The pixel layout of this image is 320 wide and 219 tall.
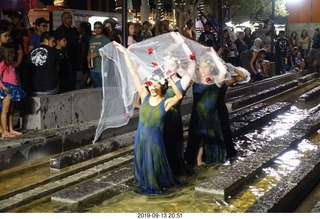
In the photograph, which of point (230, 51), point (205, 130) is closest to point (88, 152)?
point (205, 130)

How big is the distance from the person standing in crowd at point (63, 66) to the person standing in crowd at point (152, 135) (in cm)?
398

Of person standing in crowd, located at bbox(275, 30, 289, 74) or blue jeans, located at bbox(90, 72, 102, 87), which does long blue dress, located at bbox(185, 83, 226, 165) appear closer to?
blue jeans, located at bbox(90, 72, 102, 87)

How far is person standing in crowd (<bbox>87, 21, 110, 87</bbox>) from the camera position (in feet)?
38.2

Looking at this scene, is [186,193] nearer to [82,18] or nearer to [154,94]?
[154,94]

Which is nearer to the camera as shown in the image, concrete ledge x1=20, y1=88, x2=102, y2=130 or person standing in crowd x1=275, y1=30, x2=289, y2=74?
concrete ledge x1=20, y1=88, x2=102, y2=130

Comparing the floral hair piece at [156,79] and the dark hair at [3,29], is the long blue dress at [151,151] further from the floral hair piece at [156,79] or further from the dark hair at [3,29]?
the dark hair at [3,29]

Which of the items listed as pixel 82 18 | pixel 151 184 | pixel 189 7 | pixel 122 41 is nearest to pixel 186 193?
pixel 151 184

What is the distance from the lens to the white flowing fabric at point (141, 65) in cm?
724

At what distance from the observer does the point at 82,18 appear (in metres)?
17.8

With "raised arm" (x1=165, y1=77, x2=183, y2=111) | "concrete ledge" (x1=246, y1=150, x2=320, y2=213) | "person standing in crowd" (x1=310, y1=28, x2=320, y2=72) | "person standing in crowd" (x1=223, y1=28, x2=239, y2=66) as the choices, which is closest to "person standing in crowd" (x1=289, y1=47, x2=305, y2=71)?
"person standing in crowd" (x1=310, y1=28, x2=320, y2=72)

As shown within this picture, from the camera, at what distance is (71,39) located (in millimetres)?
12023

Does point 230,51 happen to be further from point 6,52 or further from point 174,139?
point 174,139

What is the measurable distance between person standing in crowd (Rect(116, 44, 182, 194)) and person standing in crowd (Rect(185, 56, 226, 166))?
54.7 inches

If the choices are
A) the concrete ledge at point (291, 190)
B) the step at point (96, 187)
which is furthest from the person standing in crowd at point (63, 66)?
the concrete ledge at point (291, 190)
